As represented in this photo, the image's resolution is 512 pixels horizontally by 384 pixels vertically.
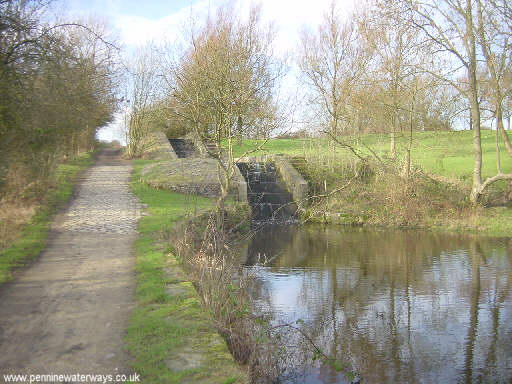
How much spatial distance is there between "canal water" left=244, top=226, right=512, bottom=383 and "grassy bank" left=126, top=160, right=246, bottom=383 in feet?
4.18

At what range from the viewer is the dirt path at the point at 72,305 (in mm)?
5090

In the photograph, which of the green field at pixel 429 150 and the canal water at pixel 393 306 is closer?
the canal water at pixel 393 306

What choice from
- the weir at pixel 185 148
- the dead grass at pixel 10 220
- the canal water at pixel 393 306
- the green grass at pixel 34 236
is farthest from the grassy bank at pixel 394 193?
the weir at pixel 185 148

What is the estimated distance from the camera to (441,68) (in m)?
18.5

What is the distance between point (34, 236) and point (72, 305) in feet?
17.7

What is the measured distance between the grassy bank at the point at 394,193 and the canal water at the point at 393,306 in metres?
2.89

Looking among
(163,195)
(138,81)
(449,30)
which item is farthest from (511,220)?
(138,81)

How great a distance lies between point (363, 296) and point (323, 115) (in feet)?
52.8

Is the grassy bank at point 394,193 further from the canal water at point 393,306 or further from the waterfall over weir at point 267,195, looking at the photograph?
the canal water at point 393,306

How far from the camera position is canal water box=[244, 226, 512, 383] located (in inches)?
253

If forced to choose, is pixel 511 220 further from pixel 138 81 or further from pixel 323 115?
pixel 138 81

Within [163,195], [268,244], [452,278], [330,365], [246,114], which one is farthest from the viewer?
[163,195]

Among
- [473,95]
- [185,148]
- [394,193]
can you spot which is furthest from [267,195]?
[185,148]

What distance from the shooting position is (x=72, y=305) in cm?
677
